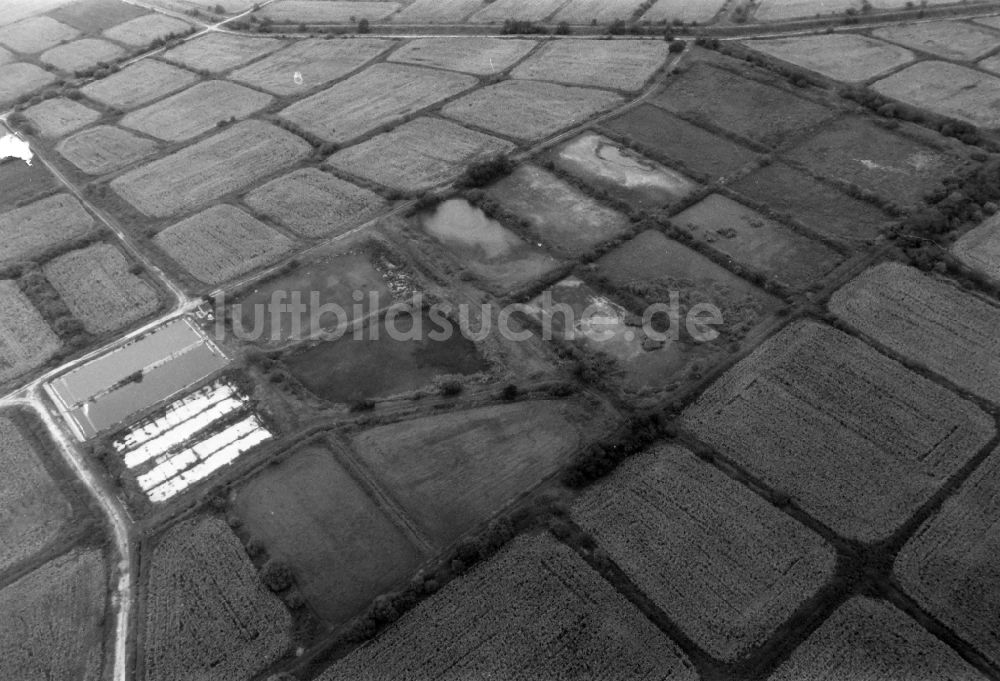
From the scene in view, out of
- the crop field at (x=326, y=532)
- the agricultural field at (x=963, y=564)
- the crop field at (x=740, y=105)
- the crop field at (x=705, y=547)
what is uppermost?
the crop field at (x=740, y=105)

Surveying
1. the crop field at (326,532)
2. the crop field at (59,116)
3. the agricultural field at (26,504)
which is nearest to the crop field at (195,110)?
the crop field at (59,116)

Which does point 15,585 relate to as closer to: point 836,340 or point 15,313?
point 15,313

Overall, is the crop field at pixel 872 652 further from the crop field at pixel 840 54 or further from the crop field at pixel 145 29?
the crop field at pixel 145 29

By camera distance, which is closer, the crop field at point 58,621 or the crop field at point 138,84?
the crop field at point 58,621

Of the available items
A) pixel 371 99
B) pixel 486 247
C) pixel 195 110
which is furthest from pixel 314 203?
pixel 195 110

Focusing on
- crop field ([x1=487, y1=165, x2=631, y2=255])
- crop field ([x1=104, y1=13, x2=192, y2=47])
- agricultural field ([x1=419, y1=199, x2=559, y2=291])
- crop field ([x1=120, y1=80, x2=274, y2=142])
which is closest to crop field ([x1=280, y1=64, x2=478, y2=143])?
crop field ([x1=120, y1=80, x2=274, y2=142])

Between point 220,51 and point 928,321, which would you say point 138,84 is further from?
point 928,321

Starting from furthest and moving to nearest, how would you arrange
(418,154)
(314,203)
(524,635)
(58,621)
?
(418,154) < (314,203) < (58,621) < (524,635)
